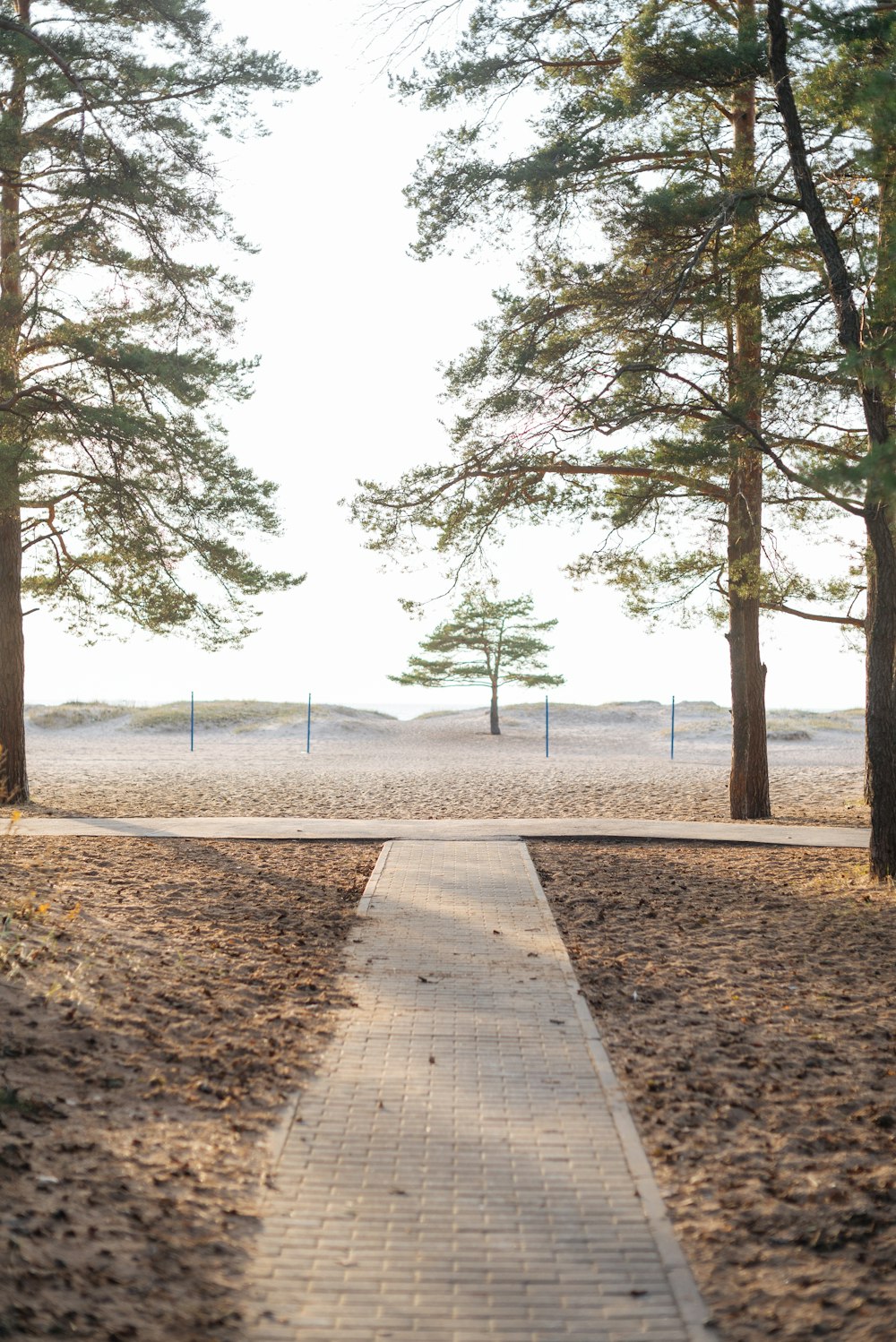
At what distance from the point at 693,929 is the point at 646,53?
24.4 ft

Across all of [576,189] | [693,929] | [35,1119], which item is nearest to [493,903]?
[693,929]

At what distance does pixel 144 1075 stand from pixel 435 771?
699 inches

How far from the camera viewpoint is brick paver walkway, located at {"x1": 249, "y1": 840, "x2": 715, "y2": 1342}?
3307 mm

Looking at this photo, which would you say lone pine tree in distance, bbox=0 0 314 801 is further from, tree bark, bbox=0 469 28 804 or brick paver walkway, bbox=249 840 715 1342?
brick paver walkway, bbox=249 840 715 1342

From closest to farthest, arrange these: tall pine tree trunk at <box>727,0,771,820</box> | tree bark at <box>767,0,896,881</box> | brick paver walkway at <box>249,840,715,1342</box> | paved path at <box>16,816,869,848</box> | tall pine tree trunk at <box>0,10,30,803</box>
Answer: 1. brick paver walkway at <box>249,840,715,1342</box>
2. tree bark at <box>767,0,896,881</box>
3. tall pine tree trunk at <box>727,0,771,820</box>
4. tall pine tree trunk at <box>0,10,30,803</box>
5. paved path at <box>16,816,869,848</box>

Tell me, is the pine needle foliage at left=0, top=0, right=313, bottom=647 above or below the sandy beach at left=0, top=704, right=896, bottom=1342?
above

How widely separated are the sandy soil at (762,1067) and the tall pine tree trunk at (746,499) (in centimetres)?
403

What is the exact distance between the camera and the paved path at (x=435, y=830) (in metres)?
12.4

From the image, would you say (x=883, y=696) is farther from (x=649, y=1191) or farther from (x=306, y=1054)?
(x=649, y=1191)

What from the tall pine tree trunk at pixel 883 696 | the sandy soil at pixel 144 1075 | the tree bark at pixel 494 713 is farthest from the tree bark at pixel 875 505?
the tree bark at pixel 494 713

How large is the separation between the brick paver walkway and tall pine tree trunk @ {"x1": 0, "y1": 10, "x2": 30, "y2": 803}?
878cm

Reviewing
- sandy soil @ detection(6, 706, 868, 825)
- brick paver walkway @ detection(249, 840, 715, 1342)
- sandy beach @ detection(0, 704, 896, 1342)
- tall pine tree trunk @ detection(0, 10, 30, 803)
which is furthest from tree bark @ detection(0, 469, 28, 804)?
brick paver walkway @ detection(249, 840, 715, 1342)

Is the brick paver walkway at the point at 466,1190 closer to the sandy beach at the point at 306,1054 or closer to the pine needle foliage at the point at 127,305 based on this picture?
the sandy beach at the point at 306,1054

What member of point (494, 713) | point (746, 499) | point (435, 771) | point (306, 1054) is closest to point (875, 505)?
point (746, 499)
